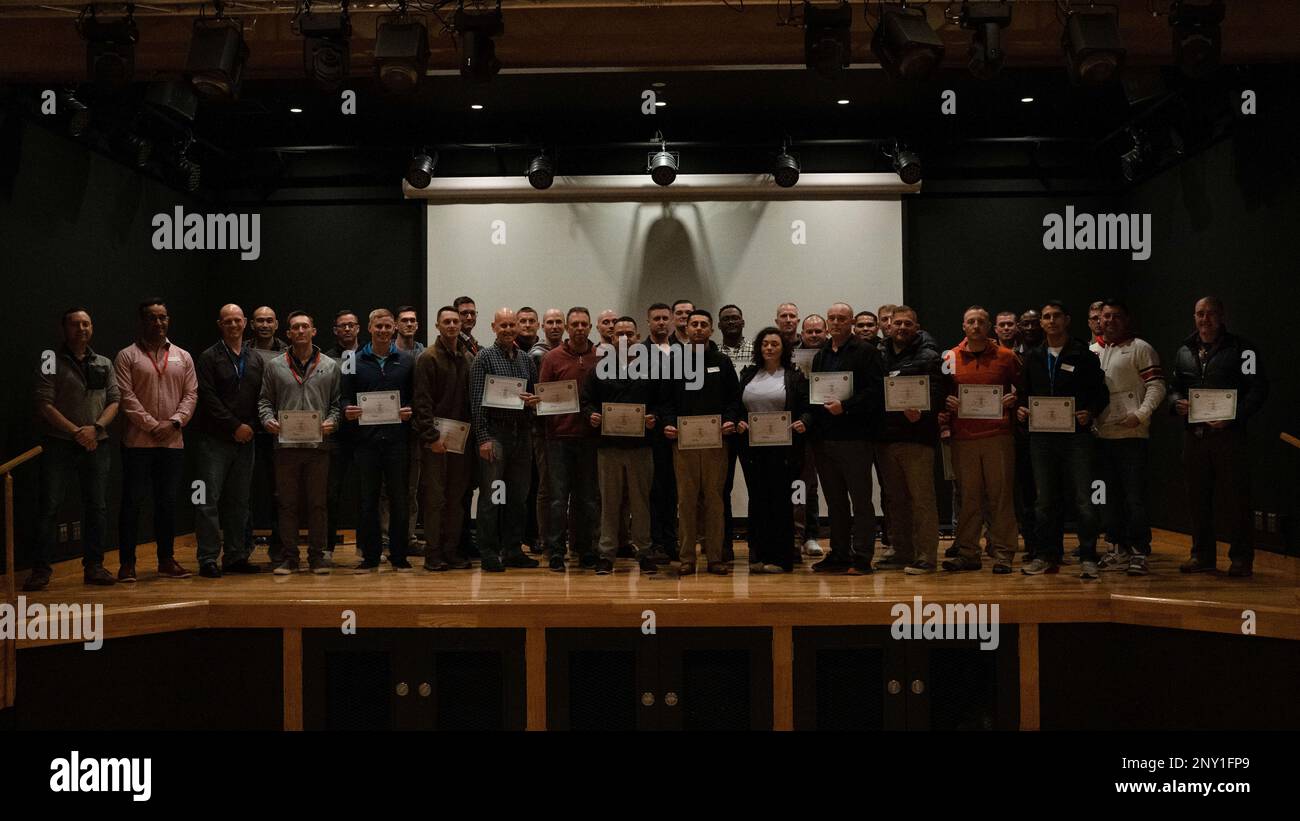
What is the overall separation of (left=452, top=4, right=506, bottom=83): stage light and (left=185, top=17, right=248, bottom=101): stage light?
1237 millimetres

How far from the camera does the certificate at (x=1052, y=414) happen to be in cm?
550

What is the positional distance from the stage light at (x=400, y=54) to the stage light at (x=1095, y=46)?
3605 mm

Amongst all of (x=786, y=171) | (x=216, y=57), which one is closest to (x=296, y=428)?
(x=216, y=57)

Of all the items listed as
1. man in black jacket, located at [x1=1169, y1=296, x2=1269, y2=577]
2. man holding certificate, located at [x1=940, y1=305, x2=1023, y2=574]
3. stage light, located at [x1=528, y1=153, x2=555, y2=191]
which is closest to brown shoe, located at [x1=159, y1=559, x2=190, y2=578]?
stage light, located at [x1=528, y1=153, x2=555, y2=191]

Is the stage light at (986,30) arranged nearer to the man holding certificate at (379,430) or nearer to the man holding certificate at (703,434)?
the man holding certificate at (703,434)

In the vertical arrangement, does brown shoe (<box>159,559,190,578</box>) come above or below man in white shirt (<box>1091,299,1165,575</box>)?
below

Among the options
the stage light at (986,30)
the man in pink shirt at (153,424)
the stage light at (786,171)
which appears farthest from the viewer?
the stage light at (786,171)

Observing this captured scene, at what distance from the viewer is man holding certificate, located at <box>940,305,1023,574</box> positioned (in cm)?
568

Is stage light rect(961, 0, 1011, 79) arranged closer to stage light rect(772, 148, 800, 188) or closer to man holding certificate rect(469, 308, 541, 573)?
stage light rect(772, 148, 800, 188)

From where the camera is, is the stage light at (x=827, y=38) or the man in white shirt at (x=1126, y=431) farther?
the man in white shirt at (x=1126, y=431)

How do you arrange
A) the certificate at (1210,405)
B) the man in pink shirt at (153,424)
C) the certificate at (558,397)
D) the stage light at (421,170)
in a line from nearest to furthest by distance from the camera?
the certificate at (1210,405) < the man in pink shirt at (153,424) < the certificate at (558,397) < the stage light at (421,170)

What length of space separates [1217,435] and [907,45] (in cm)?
295

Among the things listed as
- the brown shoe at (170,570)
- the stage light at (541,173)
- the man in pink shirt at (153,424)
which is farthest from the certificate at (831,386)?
the brown shoe at (170,570)
